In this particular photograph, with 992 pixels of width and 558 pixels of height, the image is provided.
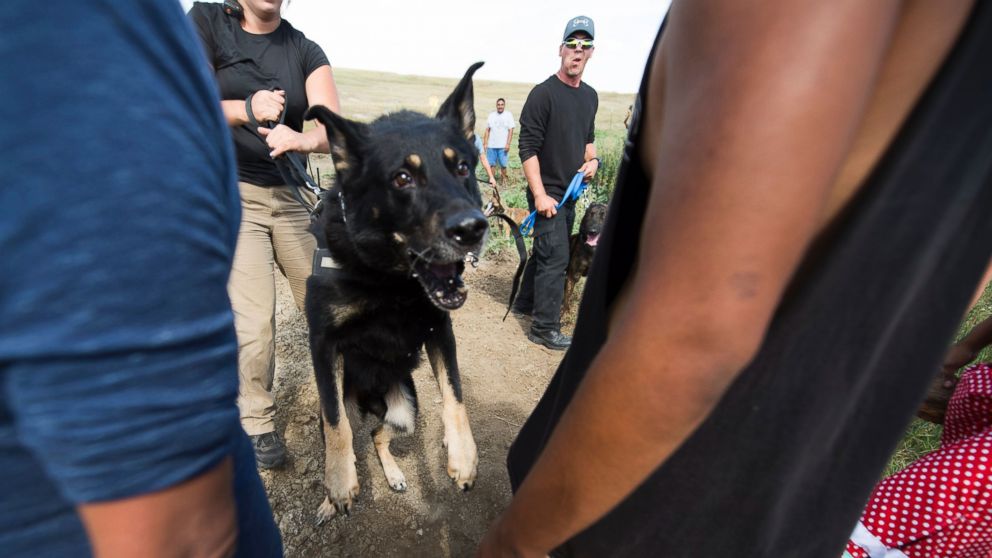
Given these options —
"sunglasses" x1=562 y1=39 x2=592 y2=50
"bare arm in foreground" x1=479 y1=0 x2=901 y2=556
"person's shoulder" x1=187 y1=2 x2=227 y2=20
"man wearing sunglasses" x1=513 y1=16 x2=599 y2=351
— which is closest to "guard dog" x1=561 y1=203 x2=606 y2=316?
"man wearing sunglasses" x1=513 y1=16 x2=599 y2=351

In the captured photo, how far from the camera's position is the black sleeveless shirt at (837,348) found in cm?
51

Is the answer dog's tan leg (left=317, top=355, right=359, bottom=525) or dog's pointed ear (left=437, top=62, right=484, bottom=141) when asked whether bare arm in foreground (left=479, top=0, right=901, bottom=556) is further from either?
dog's pointed ear (left=437, top=62, right=484, bottom=141)

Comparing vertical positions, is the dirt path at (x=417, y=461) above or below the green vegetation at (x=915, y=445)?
below

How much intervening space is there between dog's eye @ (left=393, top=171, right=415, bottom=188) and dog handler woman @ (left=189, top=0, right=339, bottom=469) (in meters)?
0.87

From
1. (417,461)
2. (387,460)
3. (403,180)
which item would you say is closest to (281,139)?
(403,180)

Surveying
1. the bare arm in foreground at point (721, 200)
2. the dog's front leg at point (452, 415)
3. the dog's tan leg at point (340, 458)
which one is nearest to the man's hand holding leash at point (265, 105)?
Result: the dog's tan leg at point (340, 458)

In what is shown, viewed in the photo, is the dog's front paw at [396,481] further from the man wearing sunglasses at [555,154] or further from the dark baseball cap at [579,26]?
the dark baseball cap at [579,26]

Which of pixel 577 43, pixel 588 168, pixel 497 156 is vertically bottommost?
pixel 497 156

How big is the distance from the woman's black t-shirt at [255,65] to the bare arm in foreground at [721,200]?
134 inches

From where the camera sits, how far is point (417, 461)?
3.88 metres

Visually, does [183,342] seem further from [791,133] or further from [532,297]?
[532,297]

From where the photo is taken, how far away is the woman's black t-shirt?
10.1ft

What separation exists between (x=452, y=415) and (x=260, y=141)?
2383 mm

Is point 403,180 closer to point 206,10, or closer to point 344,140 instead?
point 344,140
